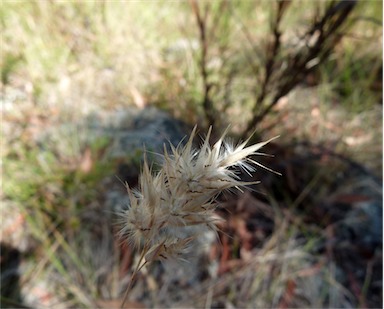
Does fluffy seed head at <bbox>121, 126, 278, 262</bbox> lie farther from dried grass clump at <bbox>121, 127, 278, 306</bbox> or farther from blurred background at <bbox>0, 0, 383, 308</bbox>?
blurred background at <bbox>0, 0, 383, 308</bbox>

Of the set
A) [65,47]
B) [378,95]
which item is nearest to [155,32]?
[65,47]

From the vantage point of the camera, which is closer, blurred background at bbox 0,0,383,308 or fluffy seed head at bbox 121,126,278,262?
fluffy seed head at bbox 121,126,278,262

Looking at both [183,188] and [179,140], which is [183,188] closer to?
[183,188]

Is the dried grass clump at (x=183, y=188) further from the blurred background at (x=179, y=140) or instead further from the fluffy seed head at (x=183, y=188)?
the blurred background at (x=179, y=140)

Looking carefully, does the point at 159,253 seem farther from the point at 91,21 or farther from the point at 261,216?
the point at 91,21

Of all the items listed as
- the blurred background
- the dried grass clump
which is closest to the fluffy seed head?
the dried grass clump

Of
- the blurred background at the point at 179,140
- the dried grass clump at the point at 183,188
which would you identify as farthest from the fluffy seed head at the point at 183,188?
the blurred background at the point at 179,140

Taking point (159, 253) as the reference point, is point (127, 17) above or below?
above

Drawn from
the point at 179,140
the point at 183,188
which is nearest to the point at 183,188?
the point at 183,188
